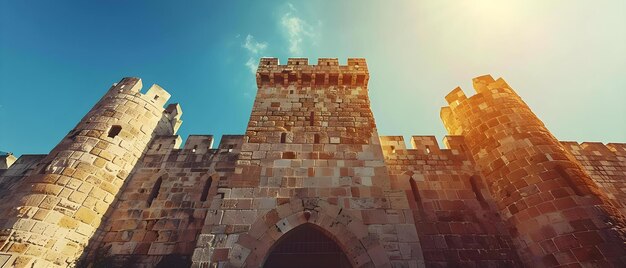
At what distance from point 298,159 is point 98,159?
5834 millimetres

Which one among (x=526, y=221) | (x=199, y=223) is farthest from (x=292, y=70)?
(x=526, y=221)

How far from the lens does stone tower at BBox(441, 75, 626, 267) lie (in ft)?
19.1

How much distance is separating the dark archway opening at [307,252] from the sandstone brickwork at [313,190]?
0.04 metres

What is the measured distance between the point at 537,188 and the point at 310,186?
5902mm

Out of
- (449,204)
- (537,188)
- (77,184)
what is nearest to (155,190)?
(77,184)

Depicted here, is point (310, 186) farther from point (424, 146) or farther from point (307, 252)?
point (424, 146)

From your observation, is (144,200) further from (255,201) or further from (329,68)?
(329,68)

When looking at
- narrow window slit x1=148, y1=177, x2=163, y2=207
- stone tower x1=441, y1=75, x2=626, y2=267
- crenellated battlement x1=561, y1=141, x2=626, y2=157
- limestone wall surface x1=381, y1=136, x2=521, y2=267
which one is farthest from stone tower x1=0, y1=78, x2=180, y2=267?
crenellated battlement x1=561, y1=141, x2=626, y2=157

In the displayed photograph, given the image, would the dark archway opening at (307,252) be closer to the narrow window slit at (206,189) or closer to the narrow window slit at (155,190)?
the narrow window slit at (206,189)

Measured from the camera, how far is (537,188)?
6.89 m

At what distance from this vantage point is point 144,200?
802 cm

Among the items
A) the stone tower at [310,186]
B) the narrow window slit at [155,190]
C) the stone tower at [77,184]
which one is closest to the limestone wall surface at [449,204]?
the stone tower at [310,186]

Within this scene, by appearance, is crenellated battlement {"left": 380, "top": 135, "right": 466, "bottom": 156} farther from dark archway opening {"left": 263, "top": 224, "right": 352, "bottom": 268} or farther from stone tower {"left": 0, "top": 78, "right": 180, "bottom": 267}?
stone tower {"left": 0, "top": 78, "right": 180, "bottom": 267}

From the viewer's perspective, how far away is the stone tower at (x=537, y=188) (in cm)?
584
